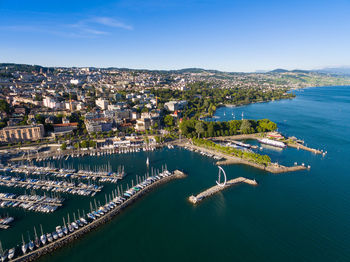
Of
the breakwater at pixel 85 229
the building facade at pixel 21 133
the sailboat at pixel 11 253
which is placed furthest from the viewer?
the building facade at pixel 21 133

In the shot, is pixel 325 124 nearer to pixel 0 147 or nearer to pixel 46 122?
pixel 46 122

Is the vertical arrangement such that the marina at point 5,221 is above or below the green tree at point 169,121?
below

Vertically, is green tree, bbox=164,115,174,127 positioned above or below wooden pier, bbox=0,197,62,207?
above

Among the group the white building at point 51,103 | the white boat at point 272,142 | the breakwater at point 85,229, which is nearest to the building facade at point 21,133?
the white building at point 51,103

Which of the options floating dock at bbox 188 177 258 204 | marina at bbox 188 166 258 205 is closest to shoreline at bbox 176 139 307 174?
marina at bbox 188 166 258 205

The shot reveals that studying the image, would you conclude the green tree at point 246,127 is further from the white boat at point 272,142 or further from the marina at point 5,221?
the marina at point 5,221

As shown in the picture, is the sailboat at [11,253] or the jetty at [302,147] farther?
the jetty at [302,147]

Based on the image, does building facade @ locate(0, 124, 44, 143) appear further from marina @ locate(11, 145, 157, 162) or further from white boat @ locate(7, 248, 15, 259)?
white boat @ locate(7, 248, 15, 259)
